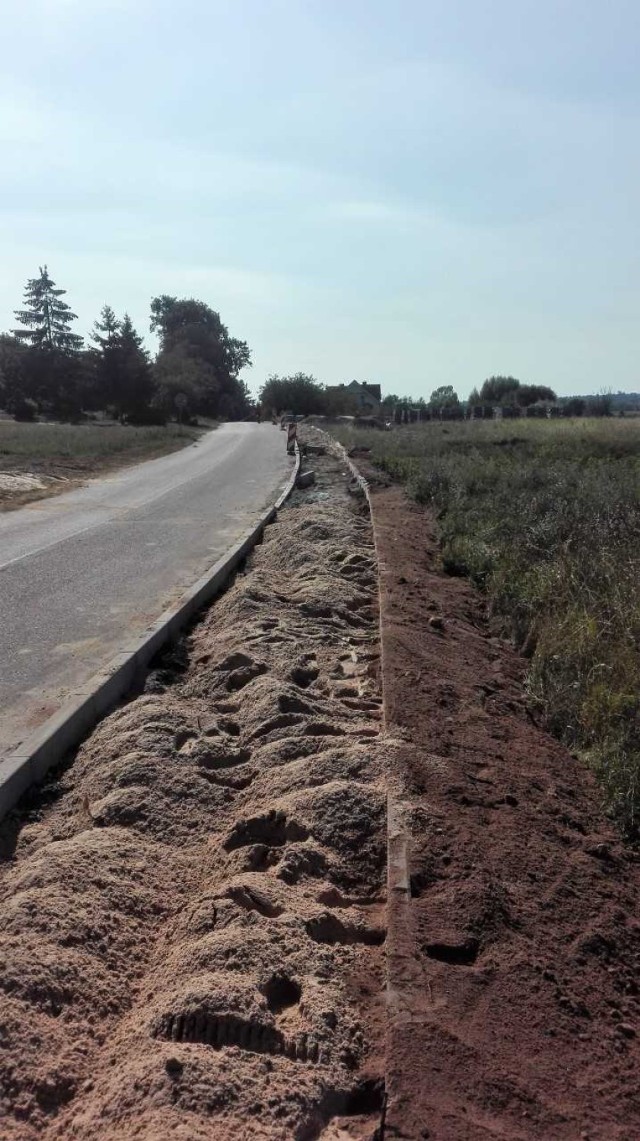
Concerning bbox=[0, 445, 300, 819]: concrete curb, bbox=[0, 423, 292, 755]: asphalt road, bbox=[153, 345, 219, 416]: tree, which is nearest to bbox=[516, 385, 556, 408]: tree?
bbox=[153, 345, 219, 416]: tree

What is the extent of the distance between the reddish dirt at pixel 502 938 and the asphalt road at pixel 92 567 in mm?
2651

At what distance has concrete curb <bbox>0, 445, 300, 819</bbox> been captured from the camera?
535cm

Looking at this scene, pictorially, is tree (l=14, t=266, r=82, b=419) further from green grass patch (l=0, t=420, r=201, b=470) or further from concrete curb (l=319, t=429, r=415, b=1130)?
concrete curb (l=319, t=429, r=415, b=1130)

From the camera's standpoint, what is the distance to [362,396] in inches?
4594

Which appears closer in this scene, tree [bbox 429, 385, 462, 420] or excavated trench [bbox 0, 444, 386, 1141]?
excavated trench [bbox 0, 444, 386, 1141]

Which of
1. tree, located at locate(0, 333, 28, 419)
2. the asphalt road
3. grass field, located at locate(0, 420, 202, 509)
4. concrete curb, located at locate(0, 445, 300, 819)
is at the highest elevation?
tree, located at locate(0, 333, 28, 419)

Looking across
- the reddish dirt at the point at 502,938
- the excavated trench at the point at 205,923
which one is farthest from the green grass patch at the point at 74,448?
the reddish dirt at the point at 502,938

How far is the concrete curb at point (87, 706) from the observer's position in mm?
5352

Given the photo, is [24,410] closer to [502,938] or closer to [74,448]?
[74,448]

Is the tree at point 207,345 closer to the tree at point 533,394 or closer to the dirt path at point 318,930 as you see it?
the tree at point 533,394

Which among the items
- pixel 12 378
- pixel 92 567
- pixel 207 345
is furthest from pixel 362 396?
pixel 92 567

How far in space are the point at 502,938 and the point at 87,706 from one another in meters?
3.44

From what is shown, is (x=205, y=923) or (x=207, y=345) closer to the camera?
(x=205, y=923)

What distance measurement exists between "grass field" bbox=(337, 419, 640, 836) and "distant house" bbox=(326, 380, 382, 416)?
7280 cm
